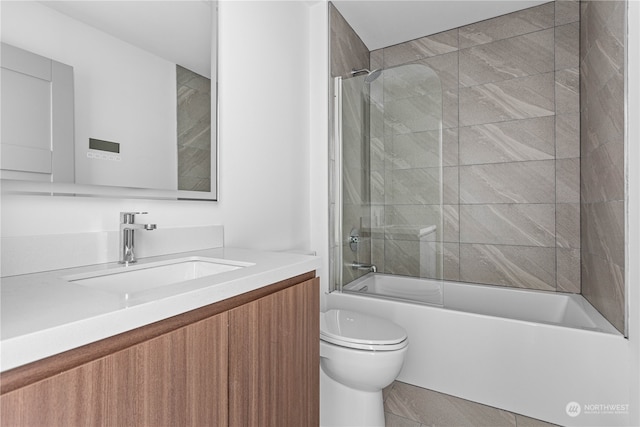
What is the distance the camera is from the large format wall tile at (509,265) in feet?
7.01

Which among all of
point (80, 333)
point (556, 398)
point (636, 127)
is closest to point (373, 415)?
point (556, 398)

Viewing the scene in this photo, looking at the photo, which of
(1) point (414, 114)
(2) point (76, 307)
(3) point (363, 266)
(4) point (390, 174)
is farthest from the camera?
(3) point (363, 266)

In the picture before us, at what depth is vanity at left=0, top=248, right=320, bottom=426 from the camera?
461 mm

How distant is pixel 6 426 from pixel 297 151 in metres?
1.71

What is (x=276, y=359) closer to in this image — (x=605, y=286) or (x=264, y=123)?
(x=264, y=123)

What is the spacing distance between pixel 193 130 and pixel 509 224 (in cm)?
203

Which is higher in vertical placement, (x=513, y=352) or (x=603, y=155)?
(x=603, y=155)

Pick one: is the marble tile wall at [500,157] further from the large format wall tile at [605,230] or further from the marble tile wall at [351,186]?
the large format wall tile at [605,230]

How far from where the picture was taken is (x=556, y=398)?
1431 millimetres

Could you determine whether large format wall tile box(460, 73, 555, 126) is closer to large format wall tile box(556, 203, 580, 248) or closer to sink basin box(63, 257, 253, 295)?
large format wall tile box(556, 203, 580, 248)

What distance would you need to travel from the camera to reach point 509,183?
224cm

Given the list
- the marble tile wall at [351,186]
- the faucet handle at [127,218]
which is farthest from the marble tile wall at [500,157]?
the faucet handle at [127,218]

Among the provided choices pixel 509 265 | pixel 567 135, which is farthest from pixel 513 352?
pixel 567 135

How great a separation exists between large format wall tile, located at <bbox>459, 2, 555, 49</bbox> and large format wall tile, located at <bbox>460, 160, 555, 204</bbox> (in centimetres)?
87
